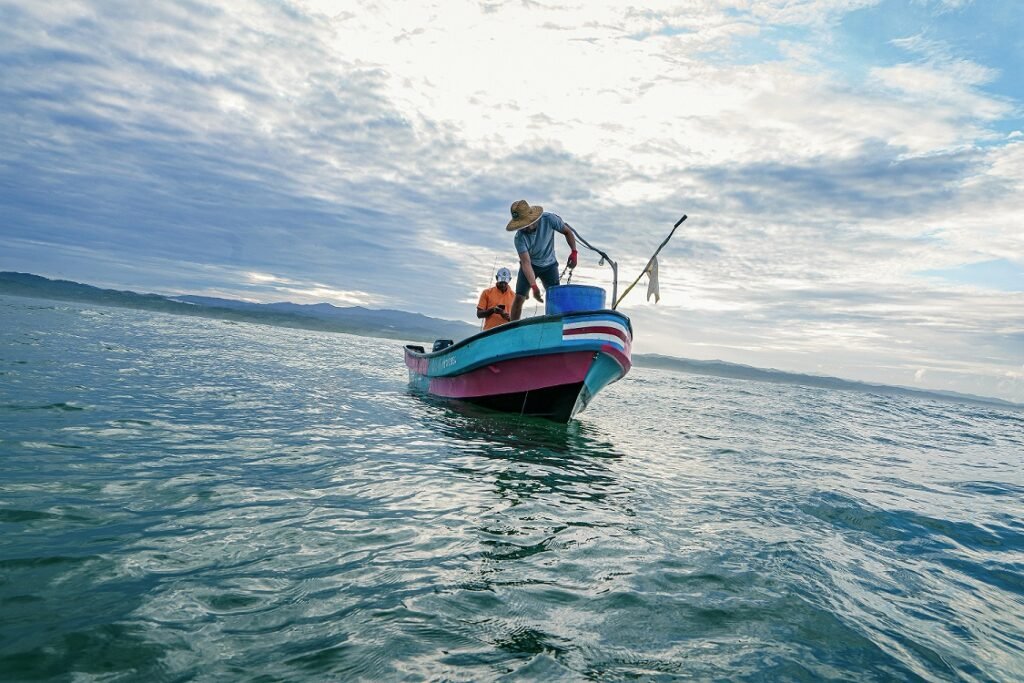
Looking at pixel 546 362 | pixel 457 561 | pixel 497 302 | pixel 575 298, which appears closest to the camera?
pixel 457 561

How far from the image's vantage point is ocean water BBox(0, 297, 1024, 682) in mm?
2646

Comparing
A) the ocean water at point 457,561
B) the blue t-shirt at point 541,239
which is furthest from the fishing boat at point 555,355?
the ocean water at point 457,561

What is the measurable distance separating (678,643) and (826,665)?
768 millimetres

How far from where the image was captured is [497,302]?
1336cm

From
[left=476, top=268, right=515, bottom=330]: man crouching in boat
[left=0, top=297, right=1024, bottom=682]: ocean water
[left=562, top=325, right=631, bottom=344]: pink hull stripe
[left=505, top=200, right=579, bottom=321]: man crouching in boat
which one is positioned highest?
[left=505, top=200, right=579, bottom=321]: man crouching in boat

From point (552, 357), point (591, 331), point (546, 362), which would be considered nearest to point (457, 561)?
point (591, 331)

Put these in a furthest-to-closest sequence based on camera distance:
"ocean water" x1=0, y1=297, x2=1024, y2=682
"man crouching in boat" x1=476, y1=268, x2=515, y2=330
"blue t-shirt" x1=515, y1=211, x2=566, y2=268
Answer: "man crouching in boat" x1=476, y1=268, x2=515, y2=330 < "blue t-shirt" x1=515, y1=211, x2=566, y2=268 < "ocean water" x1=0, y1=297, x2=1024, y2=682

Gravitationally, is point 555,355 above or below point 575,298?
below

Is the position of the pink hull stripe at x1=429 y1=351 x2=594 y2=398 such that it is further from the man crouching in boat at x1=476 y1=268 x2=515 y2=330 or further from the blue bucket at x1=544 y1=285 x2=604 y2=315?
the man crouching in boat at x1=476 y1=268 x2=515 y2=330

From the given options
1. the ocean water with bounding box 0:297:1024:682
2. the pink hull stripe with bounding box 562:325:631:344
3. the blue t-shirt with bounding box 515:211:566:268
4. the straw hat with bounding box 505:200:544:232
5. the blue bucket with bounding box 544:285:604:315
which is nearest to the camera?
the ocean water with bounding box 0:297:1024:682

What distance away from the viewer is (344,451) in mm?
7574

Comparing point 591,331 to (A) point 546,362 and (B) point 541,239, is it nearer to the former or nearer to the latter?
(A) point 546,362

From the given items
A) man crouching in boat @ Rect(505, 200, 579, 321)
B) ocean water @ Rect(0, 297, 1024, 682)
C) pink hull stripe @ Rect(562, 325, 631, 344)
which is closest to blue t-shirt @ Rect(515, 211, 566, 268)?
man crouching in boat @ Rect(505, 200, 579, 321)

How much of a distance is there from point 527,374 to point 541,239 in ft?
9.52
